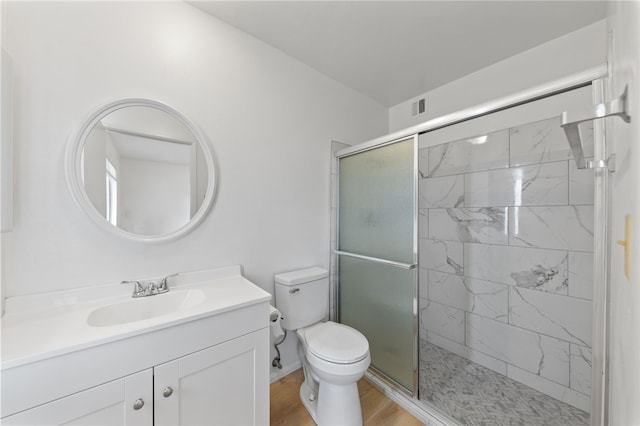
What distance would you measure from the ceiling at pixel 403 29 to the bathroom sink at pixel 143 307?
170 cm

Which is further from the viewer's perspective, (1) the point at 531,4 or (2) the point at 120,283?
(1) the point at 531,4

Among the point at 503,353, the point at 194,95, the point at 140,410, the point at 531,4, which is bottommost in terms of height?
the point at 503,353

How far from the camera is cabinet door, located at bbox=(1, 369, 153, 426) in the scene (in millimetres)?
754

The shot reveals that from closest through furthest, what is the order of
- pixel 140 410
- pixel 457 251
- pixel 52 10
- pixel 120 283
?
1. pixel 140 410
2. pixel 52 10
3. pixel 120 283
4. pixel 457 251

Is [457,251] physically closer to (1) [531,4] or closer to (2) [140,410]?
(1) [531,4]

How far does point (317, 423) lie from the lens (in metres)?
1.45

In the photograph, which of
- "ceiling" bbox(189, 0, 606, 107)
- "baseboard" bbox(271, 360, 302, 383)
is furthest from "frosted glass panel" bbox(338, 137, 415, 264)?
"baseboard" bbox(271, 360, 302, 383)

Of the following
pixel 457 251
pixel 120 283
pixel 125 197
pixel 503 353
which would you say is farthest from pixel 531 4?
pixel 120 283

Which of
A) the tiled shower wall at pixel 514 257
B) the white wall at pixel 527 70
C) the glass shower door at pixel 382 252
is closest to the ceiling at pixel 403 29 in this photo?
the white wall at pixel 527 70

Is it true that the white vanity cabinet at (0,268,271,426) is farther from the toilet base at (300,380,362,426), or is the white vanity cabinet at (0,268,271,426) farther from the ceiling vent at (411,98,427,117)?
the ceiling vent at (411,98,427,117)

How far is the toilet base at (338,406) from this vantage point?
4.53 feet

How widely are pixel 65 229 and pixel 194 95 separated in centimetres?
95

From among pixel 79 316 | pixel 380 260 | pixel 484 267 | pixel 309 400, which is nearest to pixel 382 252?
pixel 380 260

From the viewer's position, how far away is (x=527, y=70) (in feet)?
5.85
